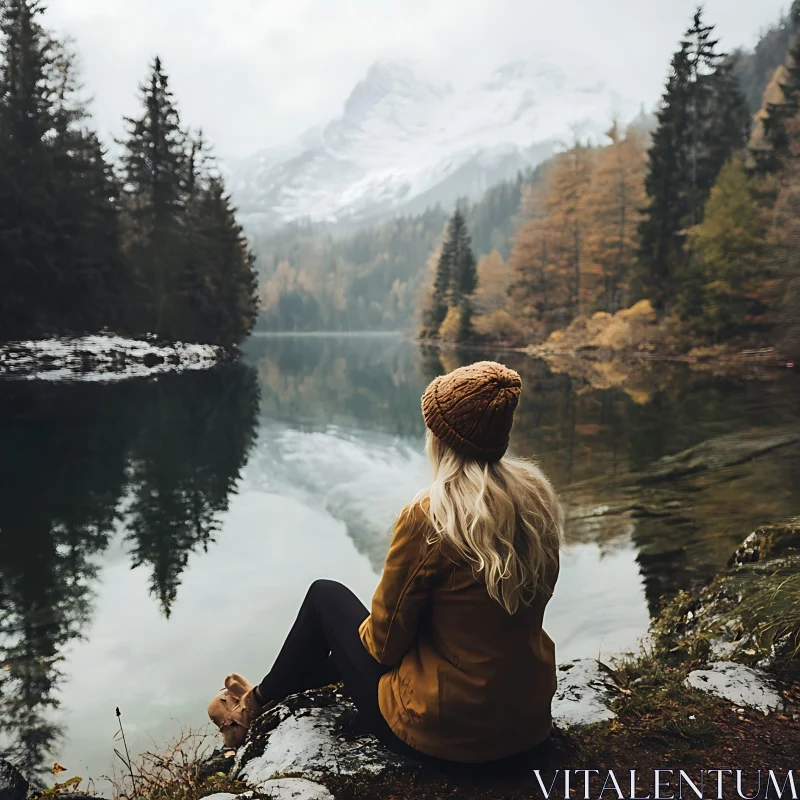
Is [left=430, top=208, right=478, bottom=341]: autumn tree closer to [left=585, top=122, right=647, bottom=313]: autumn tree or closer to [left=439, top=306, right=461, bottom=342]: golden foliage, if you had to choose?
[left=439, top=306, right=461, bottom=342]: golden foliage

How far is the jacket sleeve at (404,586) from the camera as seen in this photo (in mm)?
1886

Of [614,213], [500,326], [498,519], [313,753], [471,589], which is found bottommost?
[313,753]

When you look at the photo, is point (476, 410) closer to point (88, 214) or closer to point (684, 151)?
point (88, 214)

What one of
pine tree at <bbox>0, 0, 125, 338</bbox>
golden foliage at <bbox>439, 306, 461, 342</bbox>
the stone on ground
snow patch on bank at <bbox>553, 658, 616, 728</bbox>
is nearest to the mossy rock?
snow patch on bank at <bbox>553, 658, 616, 728</bbox>

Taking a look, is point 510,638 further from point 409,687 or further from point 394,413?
point 394,413

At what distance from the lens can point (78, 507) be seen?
7395mm

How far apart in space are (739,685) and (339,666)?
5.94 ft

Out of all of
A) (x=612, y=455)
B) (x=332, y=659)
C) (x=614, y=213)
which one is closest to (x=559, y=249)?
(x=614, y=213)

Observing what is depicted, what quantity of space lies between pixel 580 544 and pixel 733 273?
23.2 m

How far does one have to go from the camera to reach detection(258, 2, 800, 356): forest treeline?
83.9 feet

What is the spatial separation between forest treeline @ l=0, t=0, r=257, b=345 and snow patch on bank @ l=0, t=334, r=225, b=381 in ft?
2.36

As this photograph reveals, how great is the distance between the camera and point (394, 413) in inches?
628

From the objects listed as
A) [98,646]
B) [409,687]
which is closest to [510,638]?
[409,687]

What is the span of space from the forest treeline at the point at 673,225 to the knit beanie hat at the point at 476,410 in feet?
73.1
